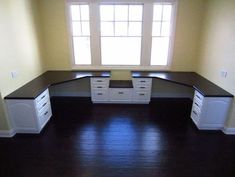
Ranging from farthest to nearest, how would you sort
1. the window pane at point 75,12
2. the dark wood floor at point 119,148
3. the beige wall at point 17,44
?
the window pane at point 75,12
the beige wall at point 17,44
the dark wood floor at point 119,148

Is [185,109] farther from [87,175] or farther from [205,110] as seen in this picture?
[87,175]

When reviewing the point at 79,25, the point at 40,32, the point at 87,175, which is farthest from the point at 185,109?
the point at 40,32

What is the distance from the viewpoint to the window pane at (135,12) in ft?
12.8

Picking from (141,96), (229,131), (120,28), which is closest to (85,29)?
(120,28)

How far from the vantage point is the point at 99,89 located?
4012 millimetres

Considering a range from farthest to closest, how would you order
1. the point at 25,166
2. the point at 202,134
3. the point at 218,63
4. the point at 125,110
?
the point at 125,110, the point at 218,63, the point at 202,134, the point at 25,166

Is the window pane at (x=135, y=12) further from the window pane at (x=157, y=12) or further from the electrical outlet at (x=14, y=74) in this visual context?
the electrical outlet at (x=14, y=74)

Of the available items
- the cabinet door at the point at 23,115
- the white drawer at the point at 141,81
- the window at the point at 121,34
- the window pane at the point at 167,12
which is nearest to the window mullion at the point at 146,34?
the window at the point at 121,34

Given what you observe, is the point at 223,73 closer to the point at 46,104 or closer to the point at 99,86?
the point at 99,86

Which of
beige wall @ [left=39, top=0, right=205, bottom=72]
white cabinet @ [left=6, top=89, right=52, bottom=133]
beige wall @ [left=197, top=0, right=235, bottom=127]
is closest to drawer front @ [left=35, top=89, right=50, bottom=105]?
white cabinet @ [left=6, top=89, right=52, bottom=133]

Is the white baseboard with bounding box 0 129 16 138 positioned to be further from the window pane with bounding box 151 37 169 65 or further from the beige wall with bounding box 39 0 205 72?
the window pane with bounding box 151 37 169 65

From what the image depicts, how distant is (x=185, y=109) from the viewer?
3904mm

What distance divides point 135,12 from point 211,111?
271cm

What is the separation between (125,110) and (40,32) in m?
2.71
